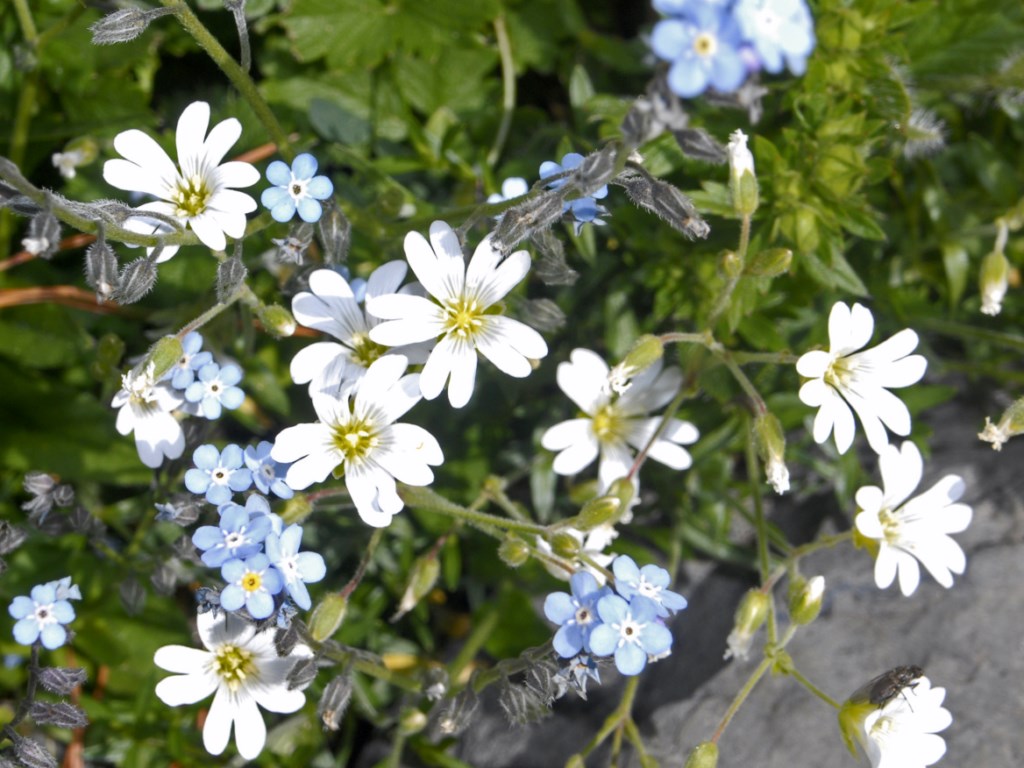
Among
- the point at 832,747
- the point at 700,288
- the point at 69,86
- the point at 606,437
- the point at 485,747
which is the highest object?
the point at 69,86

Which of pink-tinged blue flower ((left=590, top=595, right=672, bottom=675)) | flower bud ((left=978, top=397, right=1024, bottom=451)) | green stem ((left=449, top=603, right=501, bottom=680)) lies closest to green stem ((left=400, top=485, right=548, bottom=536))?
pink-tinged blue flower ((left=590, top=595, right=672, bottom=675))

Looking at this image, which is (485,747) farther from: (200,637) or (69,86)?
(69,86)

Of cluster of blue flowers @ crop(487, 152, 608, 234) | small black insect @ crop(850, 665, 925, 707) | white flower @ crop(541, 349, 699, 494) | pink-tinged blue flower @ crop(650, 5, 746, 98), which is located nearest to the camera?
pink-tinged blue flower @ crop(650, 5, 746, 98)

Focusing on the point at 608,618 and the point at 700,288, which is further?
the point at 700,288

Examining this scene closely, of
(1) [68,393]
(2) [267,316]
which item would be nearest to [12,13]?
(1) [68,393]

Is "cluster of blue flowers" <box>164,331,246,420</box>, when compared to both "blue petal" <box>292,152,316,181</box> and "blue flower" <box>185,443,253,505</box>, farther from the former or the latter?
"blue petal" <box>292,152,316,181</box>

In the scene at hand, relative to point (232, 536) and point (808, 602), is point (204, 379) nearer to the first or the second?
point (232, 536)
